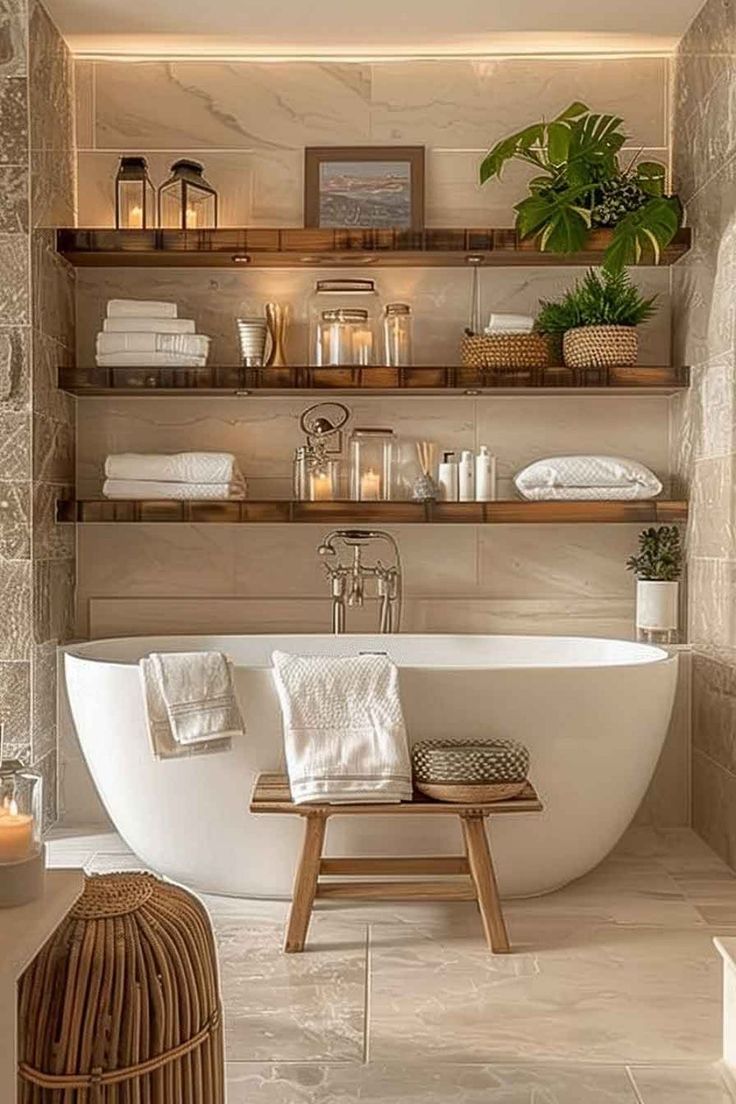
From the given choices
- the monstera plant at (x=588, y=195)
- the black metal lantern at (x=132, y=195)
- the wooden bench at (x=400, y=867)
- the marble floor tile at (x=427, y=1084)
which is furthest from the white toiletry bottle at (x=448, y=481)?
the marble floor tile at (x=427, y=1084)

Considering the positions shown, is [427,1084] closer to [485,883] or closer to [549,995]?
[549,995]

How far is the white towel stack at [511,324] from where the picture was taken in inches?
173

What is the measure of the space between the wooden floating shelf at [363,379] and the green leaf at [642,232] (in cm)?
35

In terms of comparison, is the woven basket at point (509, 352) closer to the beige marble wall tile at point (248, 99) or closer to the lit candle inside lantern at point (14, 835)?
the beige marble wall tile at point (248, 99)

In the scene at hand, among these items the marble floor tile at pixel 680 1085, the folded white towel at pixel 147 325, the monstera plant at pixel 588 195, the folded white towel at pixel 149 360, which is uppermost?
the monstera plant at pixel 588 195

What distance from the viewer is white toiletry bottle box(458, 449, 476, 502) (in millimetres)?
4445

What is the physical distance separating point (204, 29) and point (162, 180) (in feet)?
1.75

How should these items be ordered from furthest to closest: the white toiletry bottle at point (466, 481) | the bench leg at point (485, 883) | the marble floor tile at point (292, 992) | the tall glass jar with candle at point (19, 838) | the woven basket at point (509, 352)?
the white toiletry bottle at point (466, 481)
the woven basket at point (509, 352)
the bench leg at point (485, 883)
the marble floor tile at point (292, 992)
the tall glass jar with candle at point (19, 838)

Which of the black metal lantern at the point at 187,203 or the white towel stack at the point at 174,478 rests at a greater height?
the black metal lantern at the point at 187,203

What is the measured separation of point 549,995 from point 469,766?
0.55 metres

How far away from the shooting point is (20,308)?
4.07 m

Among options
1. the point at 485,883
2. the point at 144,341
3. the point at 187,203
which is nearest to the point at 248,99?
the point at 187,203

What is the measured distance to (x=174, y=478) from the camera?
Result: 4371 millimetres

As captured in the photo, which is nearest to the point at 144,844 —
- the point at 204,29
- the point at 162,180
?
the point at 162,180
